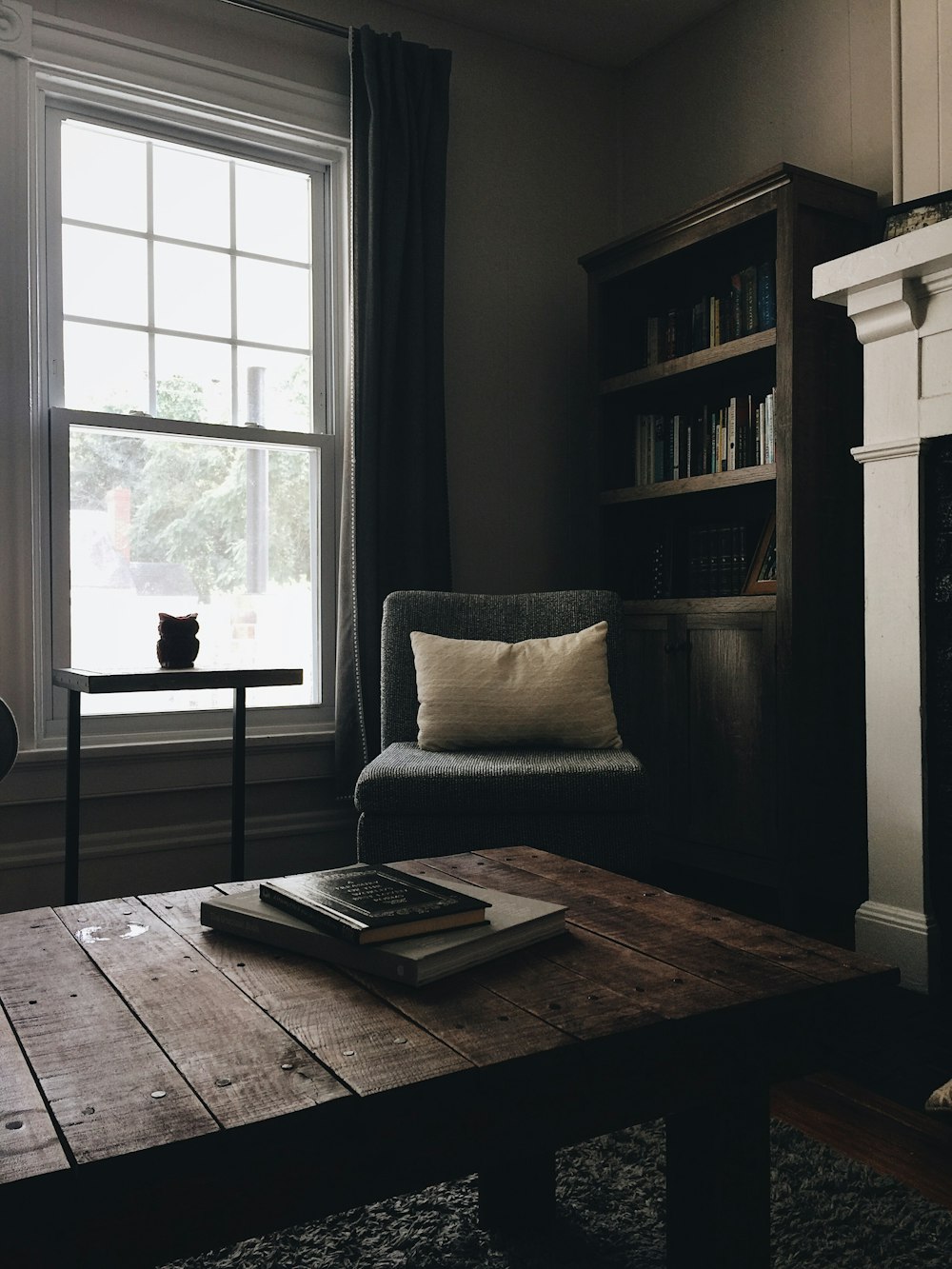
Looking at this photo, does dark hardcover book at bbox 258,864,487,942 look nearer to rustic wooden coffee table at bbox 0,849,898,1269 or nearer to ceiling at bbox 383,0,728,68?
rustic wooden coffee table at bbox 0,849,898,1269

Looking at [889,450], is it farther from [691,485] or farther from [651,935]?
[651,935]

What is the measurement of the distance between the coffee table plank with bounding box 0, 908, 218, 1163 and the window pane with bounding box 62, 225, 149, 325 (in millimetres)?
2314

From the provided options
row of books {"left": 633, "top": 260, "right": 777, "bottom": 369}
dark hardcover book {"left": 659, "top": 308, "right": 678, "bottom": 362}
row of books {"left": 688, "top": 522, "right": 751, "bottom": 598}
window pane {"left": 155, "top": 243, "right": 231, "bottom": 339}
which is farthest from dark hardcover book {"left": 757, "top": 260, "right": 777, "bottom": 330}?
window pane {"left": 155, "top": 243, "right": 231, "bottom": 339}

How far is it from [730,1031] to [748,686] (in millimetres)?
2108

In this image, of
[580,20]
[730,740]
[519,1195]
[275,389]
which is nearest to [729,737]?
[730,740]

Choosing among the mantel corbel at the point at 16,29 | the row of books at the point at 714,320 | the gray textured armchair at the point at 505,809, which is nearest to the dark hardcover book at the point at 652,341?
the row of books at the point at 714,320

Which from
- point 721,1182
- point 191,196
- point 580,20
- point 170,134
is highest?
point 580,20

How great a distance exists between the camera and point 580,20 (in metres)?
3.61

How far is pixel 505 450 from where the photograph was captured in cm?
373

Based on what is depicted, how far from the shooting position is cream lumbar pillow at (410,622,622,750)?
2758 millimetres

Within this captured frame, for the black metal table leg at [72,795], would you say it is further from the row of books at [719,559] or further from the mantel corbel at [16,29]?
the row of books at [719,559]

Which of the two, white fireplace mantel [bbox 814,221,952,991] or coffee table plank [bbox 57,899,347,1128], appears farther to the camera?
white fireplace mantel [bbox 814,221,952,991]

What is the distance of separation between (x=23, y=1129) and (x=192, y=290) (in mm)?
2880

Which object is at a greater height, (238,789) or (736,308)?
(736,308)
